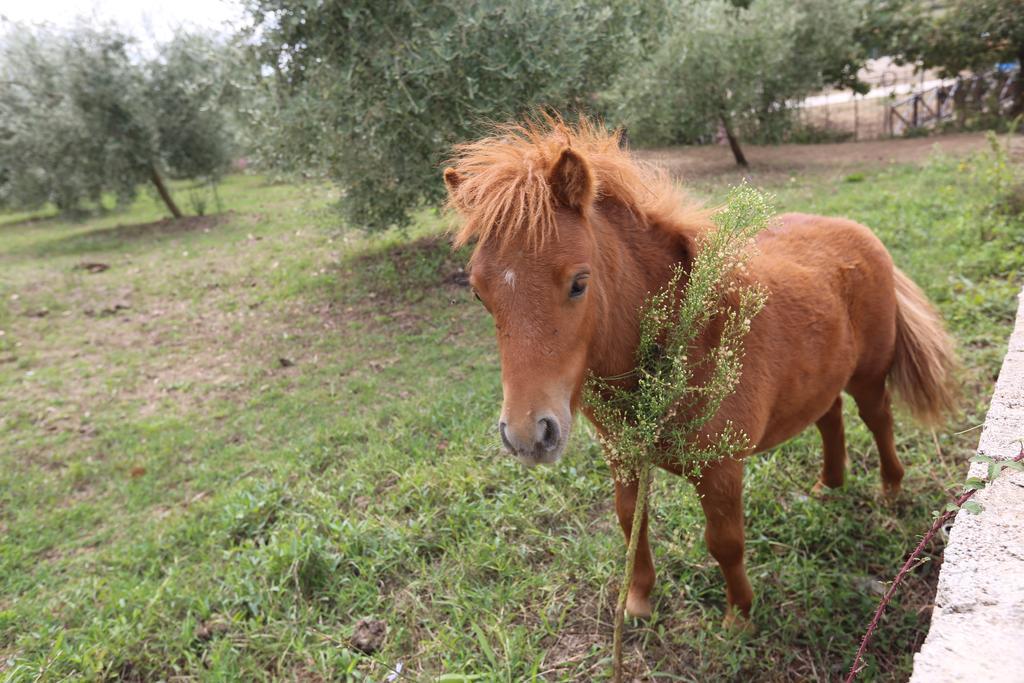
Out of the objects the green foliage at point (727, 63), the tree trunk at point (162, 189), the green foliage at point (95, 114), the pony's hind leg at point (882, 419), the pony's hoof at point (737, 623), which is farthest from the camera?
the tree trunk at point (162, 189)

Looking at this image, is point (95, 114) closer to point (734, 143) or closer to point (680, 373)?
point (734, 143)

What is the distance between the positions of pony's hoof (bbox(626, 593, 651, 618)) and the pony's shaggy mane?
1768 mm

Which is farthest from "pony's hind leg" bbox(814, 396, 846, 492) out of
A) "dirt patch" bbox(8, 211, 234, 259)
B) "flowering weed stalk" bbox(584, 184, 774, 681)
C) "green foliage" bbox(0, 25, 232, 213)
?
"dirt patch" bbox(8, 211, 234, 259)

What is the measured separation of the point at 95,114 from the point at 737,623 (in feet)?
51.7

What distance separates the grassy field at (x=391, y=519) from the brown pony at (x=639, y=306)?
32 centimetres

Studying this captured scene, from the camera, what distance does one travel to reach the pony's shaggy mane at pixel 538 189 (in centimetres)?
173

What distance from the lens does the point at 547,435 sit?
162 centimetres

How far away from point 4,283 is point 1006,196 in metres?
14.3

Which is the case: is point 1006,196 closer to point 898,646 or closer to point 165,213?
point 898,646

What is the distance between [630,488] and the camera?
263cm

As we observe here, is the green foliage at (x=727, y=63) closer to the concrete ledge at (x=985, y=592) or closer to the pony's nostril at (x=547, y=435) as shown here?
the concrete ledge at (x=985, y=592)

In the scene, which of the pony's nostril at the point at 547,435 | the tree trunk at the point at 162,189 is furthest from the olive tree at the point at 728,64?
the tree trunk at the point at 162,189

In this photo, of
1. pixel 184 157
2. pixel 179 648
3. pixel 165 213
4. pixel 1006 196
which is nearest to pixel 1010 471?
pixel 179 648

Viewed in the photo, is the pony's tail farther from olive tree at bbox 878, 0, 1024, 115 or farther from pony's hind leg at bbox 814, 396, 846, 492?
olive tree at bbox 878, 0, 1024, 115
